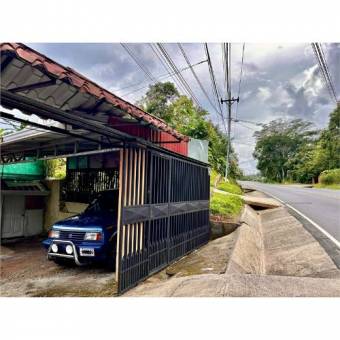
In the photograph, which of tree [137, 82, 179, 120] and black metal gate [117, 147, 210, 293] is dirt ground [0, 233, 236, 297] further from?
tree [137, 82, 179, 120]

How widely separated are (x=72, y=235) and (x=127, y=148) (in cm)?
193

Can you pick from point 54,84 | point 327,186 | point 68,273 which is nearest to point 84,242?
point 68,273

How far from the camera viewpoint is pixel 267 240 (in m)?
8.23

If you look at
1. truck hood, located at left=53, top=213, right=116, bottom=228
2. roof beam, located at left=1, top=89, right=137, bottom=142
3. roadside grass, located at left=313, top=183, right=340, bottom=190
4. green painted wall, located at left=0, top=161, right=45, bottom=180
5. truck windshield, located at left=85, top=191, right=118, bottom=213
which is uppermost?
roof beam, located at left=1, top=89, right=137, bottom=142

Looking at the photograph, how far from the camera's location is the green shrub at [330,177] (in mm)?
11773

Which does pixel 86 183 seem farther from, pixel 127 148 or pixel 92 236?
pixel 127 148

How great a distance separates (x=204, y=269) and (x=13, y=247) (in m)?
5.18

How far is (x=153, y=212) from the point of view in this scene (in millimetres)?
4840

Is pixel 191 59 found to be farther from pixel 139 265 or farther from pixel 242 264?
pixel 242 264

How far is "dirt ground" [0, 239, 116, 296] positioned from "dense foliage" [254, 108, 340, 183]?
9.67m

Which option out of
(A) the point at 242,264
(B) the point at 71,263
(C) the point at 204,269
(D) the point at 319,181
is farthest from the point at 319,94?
(D) the point at 319,181

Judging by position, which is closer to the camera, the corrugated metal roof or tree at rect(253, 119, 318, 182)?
the corrugated metal roof

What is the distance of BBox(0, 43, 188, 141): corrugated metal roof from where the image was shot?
2.27 meters

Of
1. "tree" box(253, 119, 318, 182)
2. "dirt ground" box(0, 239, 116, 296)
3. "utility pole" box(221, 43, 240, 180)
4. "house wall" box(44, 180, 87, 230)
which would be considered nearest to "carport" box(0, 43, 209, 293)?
"dirt ground" box(0, 239, 116, 296)
